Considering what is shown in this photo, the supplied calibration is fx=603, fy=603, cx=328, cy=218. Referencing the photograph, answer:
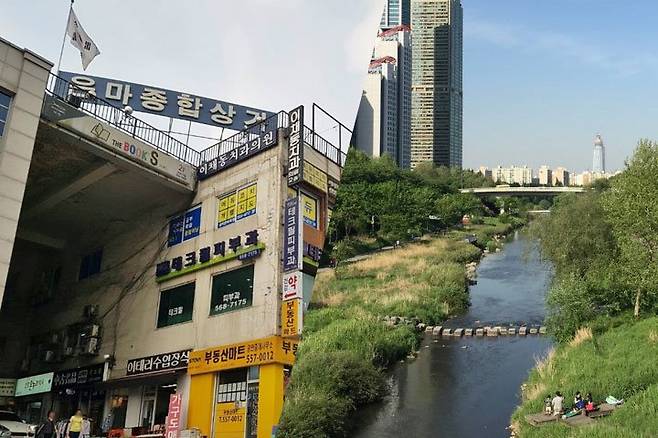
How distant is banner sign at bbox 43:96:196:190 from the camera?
6.66 metres

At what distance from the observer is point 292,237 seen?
16.3 feet

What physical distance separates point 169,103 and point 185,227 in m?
2.60

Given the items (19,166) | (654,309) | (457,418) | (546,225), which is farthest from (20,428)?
(546,225)

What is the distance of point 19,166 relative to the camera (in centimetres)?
554

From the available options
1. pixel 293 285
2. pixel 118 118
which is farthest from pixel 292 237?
pixel 118 118

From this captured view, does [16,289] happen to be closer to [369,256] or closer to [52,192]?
[52,192]

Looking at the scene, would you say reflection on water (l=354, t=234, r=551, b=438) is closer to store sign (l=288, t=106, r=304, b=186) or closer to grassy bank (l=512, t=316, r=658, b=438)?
grassy bank (l=512, t=316, r=658, b=438)

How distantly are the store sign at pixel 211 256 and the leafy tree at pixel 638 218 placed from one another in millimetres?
9031

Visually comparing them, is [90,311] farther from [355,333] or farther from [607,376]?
[607,376]

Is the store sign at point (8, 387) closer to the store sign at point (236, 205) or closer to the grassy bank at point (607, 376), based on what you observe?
the store sign at point (236, 205)

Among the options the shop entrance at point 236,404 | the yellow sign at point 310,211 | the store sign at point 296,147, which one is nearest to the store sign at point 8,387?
the shop entrance at point 236,404

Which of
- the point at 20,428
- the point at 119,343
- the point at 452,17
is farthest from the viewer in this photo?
the point at 119,343

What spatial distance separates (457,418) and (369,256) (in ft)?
10.2

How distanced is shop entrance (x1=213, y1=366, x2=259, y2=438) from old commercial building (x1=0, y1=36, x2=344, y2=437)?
0.07ft
